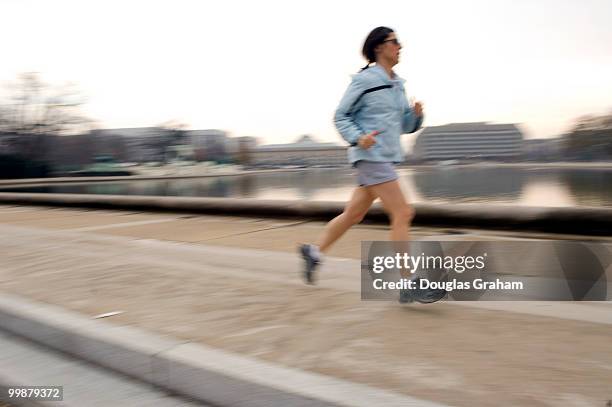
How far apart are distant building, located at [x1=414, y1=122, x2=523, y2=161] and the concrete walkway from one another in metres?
118

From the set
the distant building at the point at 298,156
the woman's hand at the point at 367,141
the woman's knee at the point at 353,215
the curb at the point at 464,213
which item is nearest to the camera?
Answer: the woman's hand at the point at 367,141

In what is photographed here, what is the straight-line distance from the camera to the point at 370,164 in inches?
123

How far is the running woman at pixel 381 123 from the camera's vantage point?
306cm

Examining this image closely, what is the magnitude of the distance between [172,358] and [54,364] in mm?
757

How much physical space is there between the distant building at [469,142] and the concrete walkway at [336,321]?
4648 inches

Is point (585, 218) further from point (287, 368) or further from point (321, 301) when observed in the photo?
point (287, 368)

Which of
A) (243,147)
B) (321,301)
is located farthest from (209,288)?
(243,147)

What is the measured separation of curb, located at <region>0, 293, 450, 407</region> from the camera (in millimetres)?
1882

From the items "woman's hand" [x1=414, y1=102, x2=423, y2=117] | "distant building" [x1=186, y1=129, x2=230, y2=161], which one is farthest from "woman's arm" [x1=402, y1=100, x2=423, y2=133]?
"distant building" [x1=186, y1=129, x2=230, y2=161]

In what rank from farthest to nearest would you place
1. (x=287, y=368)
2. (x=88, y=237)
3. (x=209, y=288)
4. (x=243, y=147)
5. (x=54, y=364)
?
(x=243, y=147), (x=88, y=237), (x=209, y=288), (x=54, y=364), (x=287, y=368)

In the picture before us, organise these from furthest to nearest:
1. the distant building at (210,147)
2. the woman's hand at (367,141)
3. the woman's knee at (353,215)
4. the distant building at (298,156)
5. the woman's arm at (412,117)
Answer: the distant building at (298,156) < the distant building at (210,147) < the woman's knee at (353,215) < the woman's arm at (412,117) < the woman's hand at (367,141)

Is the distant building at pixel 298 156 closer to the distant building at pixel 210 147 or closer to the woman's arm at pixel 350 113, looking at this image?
the distant building at pixel 210 147

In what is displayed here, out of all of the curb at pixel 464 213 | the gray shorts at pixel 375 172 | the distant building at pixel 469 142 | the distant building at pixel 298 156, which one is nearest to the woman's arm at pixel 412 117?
the gray shorts at pixel 375 172

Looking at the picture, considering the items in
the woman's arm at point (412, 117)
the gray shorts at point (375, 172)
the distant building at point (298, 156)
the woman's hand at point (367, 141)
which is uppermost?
the distant building at point (298, 156)
